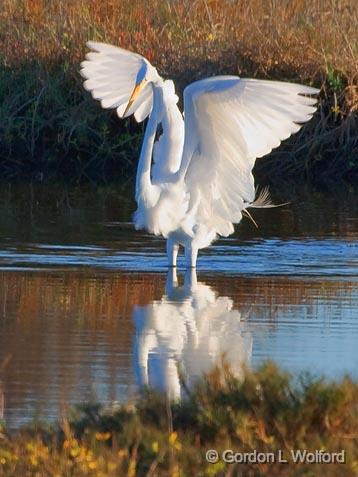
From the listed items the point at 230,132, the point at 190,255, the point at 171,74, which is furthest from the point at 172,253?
the point at 171,74

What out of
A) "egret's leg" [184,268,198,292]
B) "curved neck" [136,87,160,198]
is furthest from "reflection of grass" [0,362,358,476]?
"curved neck" [136,87,160,198]

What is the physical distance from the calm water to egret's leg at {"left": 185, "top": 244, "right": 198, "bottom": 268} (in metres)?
0.15

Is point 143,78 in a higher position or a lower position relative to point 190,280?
Result: higher

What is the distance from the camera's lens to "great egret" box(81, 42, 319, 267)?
9.88 metres

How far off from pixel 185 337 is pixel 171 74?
9.51 metres

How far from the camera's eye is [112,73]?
37.6 ft

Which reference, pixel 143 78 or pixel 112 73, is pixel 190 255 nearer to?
pixel 143 78

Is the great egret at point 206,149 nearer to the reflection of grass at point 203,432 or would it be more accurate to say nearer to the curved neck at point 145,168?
the curved neck at point 145,168

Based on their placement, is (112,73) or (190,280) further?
(112,73)

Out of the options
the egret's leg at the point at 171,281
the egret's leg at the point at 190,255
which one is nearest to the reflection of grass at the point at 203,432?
the egret's leg at the point at 171,281

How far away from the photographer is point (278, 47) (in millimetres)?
16766

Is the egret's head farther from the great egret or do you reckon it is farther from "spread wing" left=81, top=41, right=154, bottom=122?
"spread wing" left=81, top=41, right=154, bottom=122

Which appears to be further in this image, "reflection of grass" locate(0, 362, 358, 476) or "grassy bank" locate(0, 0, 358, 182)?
"grassy bank" locate(0, 0, 358, 182)

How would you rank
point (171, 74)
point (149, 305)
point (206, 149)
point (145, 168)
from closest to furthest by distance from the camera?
point (149, 305) → point (145, 168) → point (206, 149) → point (171, 74)
